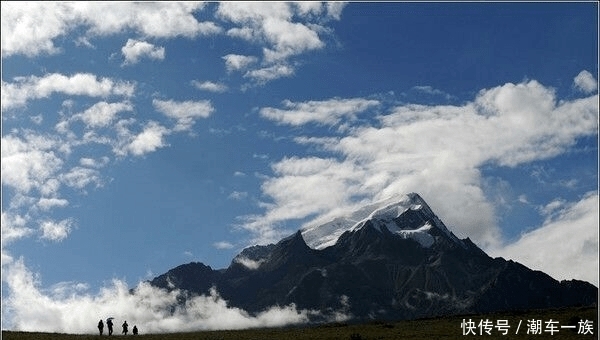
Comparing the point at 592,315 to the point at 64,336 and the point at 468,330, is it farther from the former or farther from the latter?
the point at 64,336

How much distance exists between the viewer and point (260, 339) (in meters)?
91.3

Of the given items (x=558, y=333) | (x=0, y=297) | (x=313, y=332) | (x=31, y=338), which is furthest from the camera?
(x=313, y=332)

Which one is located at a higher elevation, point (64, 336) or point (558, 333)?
point (64, 336)

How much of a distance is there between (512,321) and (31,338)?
215ft

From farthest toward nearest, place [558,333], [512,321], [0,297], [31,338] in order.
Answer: [512,321] → [558,333] → [31,338] → [0,297]

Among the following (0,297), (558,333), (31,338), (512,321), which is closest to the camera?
(0,297)

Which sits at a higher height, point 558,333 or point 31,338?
point 31,338

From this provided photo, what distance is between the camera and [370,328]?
106 meters

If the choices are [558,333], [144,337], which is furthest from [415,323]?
[144,337]

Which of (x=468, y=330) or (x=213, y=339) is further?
(x=468, y=330)

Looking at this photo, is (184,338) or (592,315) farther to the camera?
(592,315)

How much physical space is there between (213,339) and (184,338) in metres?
4.32

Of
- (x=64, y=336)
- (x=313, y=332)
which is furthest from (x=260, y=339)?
(x=64, y=336)

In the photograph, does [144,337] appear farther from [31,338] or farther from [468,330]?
[468,330]
